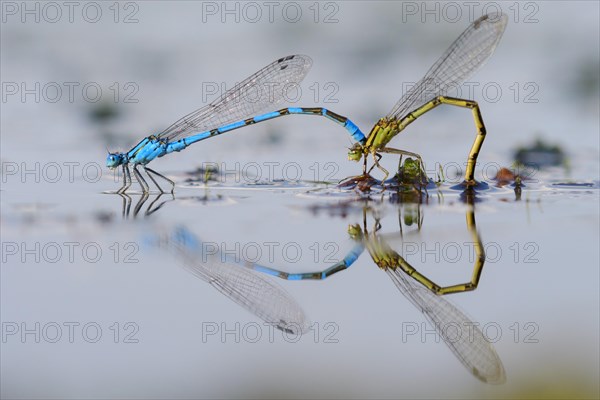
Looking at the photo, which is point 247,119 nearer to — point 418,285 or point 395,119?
point 395,119

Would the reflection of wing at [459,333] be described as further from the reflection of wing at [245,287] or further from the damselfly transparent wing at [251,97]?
the damselfly transparent wing at [251,97]

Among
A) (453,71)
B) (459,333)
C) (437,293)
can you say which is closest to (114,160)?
(453,71)

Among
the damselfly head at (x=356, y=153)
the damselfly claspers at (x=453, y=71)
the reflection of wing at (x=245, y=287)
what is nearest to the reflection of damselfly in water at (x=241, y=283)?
the reflection of wing at (x=245, y=287)

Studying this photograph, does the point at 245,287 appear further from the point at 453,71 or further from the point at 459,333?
the point at 453,71

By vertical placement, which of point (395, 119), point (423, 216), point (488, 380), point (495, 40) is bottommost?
point (488, 380)

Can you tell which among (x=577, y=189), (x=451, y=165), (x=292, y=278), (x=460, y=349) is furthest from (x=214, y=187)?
(x=460, y=349)

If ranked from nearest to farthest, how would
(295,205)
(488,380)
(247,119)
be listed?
(488,380)
(295,205)
(247,119)

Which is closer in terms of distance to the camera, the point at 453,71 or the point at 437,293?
the point at 437,293

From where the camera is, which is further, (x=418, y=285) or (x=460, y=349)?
(x=418, y=285)
